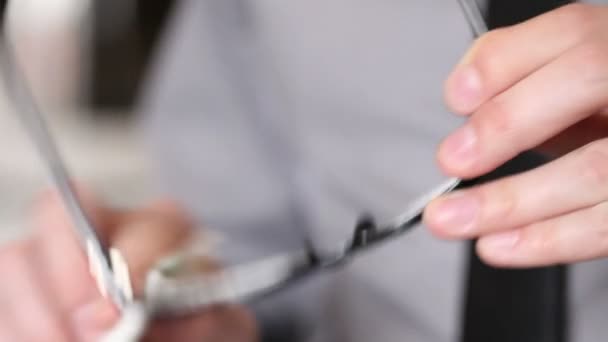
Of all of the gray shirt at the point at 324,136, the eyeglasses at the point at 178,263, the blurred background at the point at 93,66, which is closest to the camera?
the eyeglasses at the point at 178,263

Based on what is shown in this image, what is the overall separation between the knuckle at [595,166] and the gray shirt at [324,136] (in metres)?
0.08

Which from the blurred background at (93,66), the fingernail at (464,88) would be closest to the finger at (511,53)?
the fingernail at (464,88)

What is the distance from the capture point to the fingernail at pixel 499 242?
0.16 m

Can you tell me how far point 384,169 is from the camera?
11.6 inches

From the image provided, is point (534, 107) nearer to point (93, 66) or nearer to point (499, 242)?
point (499, 242)

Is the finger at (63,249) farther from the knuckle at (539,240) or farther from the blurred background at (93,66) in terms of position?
the blurred background at (93,66)

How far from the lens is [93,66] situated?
0.68m

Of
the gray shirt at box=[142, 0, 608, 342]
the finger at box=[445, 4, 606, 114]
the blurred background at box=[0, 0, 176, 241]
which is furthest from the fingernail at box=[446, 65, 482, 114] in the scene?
the blurred background at box=[0, 0, 176, 241]

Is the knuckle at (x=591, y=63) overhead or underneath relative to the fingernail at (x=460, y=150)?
overhead

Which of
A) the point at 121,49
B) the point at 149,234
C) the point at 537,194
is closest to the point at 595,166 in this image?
the point at 537,194

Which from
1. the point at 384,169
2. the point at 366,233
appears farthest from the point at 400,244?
the point at 366,233

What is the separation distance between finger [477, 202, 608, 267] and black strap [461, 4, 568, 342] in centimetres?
6

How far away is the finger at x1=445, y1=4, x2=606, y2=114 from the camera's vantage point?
0.50 ft

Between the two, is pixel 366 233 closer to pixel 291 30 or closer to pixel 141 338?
pixel 141 338
